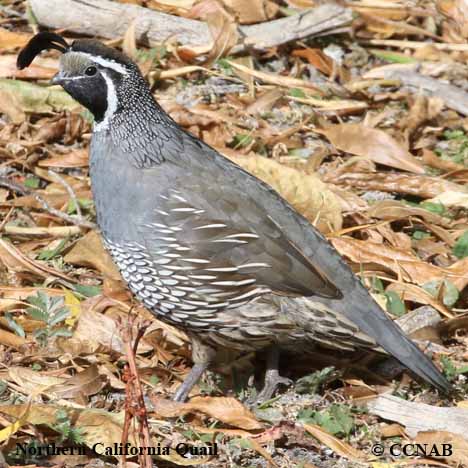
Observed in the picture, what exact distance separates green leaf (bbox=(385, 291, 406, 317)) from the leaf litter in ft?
0.03

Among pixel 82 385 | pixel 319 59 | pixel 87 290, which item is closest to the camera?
pixel 82 385

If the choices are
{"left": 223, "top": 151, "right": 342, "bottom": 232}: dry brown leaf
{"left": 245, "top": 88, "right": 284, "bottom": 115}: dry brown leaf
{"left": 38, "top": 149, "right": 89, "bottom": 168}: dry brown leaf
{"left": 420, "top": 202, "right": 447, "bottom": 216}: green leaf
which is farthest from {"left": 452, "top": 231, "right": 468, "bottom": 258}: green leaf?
{"left": 38, "top": 149, "right": 89, "bottom": 168}: dry brown leaf

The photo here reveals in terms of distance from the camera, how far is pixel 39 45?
5.20 m

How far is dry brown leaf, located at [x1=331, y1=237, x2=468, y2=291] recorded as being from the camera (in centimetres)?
543

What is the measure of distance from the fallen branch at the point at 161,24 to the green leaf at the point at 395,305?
2.18 meters

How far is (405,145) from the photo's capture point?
6.39 metres

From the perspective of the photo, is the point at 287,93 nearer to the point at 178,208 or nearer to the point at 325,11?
the point at 325,11

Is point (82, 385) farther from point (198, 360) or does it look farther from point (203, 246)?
point (203, 246)

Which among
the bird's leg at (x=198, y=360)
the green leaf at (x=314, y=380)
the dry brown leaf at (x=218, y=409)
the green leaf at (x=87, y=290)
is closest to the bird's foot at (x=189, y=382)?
the bird's leg at (x=198, y=360)

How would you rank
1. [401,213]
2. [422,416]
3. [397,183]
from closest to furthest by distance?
[422,416] → [401,213] → [397,183]

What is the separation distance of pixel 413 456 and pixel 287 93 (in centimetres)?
282

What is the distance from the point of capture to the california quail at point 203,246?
4754 mm

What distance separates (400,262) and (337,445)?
50.9 inches

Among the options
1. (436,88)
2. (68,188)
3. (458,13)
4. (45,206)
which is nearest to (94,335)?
(45,206)
